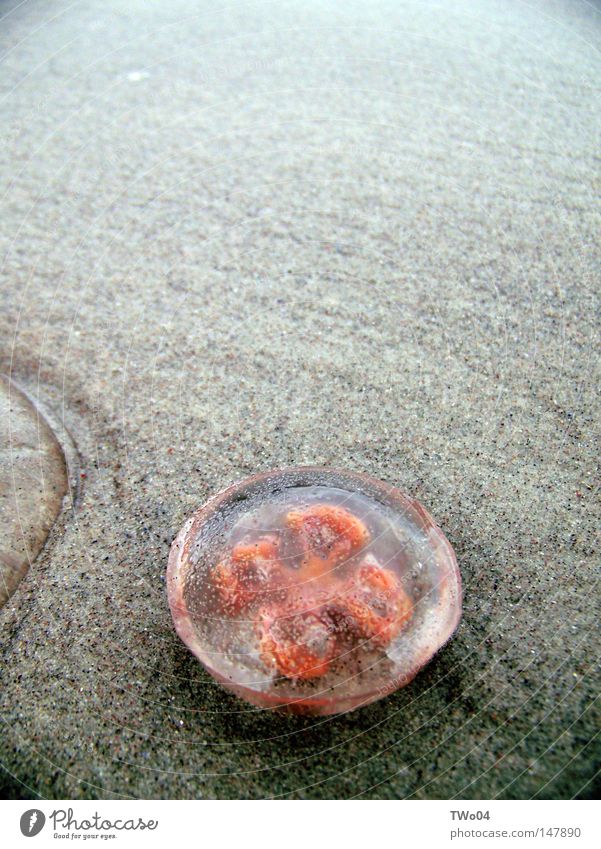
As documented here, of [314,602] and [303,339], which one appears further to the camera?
[303,339]

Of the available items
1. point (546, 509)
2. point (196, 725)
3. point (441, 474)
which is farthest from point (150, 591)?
point (546, 509)

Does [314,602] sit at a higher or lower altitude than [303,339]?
higher

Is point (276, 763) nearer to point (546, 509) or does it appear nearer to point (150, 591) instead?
point (150, 591)
